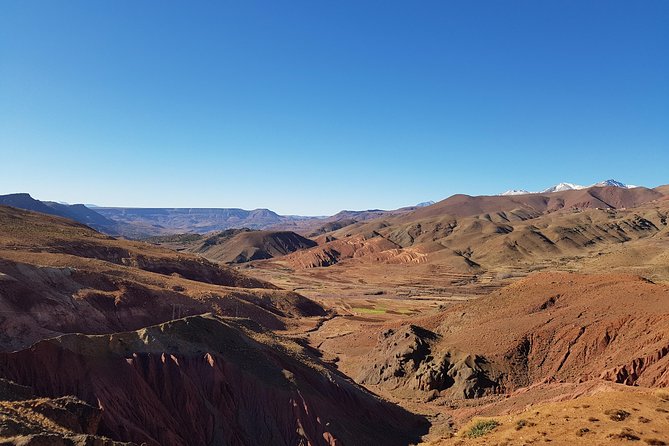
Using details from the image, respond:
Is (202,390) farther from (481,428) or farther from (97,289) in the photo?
(97,289)

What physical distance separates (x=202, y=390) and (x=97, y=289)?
108ft

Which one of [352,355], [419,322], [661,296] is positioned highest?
[661,296]

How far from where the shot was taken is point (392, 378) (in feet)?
140

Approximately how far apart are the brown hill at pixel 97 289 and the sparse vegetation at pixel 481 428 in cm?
3077

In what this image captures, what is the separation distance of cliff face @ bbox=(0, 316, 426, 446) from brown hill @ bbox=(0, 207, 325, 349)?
39.1 ft

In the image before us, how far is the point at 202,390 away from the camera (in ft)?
87.2

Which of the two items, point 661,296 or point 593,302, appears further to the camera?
point 593,302

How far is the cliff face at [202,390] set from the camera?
22781 millimetres

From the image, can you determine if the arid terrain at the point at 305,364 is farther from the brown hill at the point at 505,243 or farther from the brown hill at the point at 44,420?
the brown hill at the point at 505,243

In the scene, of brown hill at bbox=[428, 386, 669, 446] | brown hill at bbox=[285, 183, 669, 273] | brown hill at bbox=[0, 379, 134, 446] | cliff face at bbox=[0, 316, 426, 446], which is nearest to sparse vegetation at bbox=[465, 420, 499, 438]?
brown hill at bbox=[428, 386, 669, 446]

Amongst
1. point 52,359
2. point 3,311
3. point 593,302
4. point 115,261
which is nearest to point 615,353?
point 593,302

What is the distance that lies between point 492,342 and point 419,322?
523 inches

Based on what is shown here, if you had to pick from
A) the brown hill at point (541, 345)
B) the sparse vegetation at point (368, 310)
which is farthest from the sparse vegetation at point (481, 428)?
the sparse vegetation at point (368, 310)

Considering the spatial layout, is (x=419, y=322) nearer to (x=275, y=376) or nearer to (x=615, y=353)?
(x=615, y=353)
